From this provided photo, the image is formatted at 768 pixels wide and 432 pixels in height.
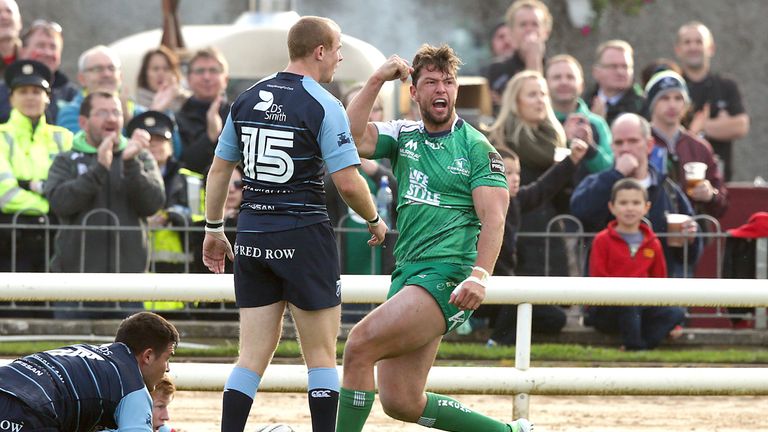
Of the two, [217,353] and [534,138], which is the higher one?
[534,138]

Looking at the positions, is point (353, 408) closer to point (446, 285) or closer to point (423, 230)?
point (446, 285)

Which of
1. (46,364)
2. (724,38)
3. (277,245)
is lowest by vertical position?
(46,364)

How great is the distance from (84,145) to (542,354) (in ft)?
12.2

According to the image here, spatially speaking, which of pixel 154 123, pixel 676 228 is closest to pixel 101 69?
pixel 154 123

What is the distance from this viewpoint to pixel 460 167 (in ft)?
25.1

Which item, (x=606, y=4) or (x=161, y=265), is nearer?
(x=161, y=265)

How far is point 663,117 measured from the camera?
13.3 m

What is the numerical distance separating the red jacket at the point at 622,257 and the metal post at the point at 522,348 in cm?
277

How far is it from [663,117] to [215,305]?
13.0 feet

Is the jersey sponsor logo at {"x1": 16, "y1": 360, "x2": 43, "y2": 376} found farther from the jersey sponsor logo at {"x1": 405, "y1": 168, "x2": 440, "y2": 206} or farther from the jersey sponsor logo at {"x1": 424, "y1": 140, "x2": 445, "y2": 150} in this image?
the jersey sponsor logo at {"x1": 424, "y1": 140, "x2": 445, "y2": 150}

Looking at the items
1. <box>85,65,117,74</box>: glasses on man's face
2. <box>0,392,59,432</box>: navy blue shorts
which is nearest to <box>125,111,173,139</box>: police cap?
<box>85,65,117,74</box>: glasses on man's face

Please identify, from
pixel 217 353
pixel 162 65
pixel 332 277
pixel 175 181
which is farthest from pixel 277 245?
pixel 162 65

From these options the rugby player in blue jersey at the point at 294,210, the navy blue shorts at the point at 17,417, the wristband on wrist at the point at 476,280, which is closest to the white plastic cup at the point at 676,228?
the rugby player in blue jersey at the point at 294,210

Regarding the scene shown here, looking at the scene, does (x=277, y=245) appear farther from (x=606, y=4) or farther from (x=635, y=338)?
(x=606, y=4)
